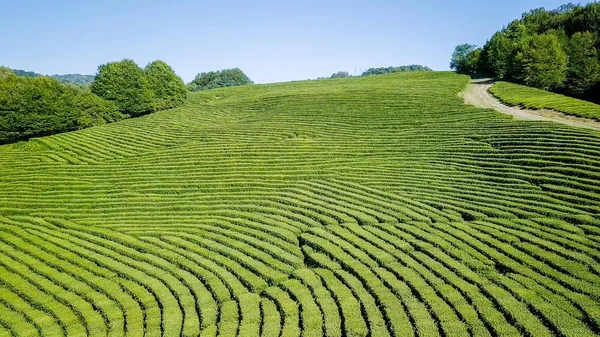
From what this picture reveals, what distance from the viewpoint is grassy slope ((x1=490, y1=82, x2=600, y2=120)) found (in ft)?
145

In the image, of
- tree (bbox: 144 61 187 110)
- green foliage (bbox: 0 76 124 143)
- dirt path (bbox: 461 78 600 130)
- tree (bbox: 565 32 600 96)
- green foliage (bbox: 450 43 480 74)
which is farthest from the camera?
green foliage (bbox: 450 43 480 74)

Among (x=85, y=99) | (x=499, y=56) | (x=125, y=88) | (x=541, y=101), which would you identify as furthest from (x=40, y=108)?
(x=499, y=56)

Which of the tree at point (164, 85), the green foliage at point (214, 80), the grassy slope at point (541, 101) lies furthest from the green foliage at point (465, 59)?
the green foliage at point (214, 80)

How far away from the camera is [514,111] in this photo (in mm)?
50031

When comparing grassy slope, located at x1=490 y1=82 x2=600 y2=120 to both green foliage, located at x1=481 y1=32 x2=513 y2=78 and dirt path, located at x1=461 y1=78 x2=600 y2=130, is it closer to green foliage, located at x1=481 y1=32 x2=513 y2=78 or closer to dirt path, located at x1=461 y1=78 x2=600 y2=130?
dirt path, located at x1=461 y1=78 x2=600 y2=130

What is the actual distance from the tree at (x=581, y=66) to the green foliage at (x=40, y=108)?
8554cm

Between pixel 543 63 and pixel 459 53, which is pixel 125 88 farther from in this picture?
pixel 459 53

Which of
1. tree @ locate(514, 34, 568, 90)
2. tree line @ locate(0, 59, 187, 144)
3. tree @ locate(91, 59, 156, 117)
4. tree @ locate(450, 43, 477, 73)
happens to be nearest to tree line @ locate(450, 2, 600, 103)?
tree @ locate(514, 34, 568, 90)

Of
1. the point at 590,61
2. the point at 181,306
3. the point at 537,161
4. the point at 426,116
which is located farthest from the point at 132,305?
the point at 590,61

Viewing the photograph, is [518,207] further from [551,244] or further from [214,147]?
[214,147]

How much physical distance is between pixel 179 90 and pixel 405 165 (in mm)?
65887

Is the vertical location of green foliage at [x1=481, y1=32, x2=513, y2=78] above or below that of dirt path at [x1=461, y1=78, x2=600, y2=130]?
above

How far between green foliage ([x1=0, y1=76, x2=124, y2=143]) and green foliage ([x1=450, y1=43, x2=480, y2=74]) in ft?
269

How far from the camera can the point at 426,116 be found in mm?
53469
